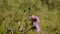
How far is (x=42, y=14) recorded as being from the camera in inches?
186

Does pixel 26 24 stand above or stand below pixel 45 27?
above

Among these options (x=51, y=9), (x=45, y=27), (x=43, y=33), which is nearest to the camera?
(x=43, y=33)

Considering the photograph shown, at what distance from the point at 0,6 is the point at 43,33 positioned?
0.97 meters

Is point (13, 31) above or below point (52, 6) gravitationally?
above

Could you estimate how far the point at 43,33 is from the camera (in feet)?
12.9

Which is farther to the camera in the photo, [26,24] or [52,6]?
[52,6]

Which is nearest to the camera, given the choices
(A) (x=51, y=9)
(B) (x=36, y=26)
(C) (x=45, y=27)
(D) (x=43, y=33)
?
(B) (x=36, y=26)

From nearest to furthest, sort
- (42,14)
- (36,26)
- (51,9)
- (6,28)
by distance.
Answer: (36,26), (6,28), (42,14), (51,9)

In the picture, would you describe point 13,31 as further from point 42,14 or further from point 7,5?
point 42,14

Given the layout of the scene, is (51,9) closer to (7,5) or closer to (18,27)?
(7,5)

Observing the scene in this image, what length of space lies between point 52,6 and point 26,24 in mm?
3059

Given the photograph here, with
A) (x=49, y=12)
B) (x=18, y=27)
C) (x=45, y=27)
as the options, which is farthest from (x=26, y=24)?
(x=49, y=12)

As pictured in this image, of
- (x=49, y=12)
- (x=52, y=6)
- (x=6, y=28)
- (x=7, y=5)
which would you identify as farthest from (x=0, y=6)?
(x=6, y=28)

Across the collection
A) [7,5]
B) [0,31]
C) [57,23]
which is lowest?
[57,23]
